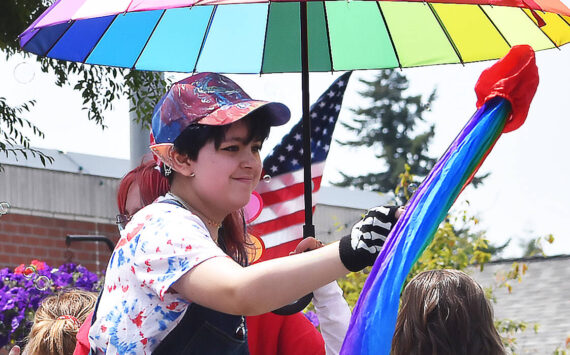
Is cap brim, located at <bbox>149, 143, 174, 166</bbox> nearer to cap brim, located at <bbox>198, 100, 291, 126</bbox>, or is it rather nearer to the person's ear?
the person's ear

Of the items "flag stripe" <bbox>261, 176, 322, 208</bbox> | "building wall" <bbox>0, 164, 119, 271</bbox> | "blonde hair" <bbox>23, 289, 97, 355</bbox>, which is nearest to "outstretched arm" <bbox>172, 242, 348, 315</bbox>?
"flag stripe" <bbox>261, 176, 322, 208</bbox>

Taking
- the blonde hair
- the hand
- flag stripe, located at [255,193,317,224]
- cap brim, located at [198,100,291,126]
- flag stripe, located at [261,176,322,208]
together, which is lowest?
the blonde hair

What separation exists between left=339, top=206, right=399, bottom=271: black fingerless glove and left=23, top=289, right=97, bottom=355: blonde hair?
2.22 m

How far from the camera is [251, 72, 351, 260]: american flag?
12.8 feet

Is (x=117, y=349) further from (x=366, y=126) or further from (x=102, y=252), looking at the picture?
(x=366, y=126)

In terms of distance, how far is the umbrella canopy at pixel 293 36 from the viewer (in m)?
3.91

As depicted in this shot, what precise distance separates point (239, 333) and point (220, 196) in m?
0.34

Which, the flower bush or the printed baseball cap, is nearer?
the printed baseball cap

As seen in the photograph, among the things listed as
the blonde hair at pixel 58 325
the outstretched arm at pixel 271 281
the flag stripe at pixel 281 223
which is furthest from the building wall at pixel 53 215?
the outstretched arm at pixel 271 281

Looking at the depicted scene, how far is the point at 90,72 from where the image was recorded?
23.1 ft

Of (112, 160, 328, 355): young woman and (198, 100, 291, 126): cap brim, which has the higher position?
(198, 100, 291, 126): cap brim

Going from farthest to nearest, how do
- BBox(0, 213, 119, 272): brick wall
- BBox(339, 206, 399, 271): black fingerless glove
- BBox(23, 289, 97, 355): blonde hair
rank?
1. BBox(0, 213, 119, 272): brick wall
2. BBox(23, 289, 97, 355): blonde hair
3. BBox(339, 206, 399, 271): black fingerless glove

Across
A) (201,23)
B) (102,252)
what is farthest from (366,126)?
(201,23)

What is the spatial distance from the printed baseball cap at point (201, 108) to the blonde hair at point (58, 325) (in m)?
1.74
